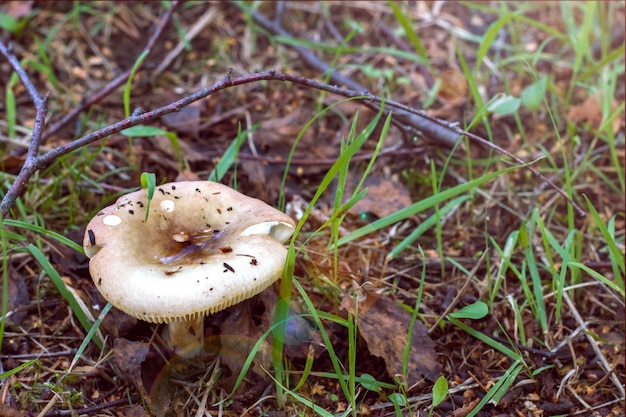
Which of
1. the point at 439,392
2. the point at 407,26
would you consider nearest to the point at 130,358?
the point at 439,392

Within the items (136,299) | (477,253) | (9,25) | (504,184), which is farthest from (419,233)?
(9,25)

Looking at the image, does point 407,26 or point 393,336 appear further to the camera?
point 407,26

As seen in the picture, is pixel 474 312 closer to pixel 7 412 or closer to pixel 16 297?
pixel 7 412

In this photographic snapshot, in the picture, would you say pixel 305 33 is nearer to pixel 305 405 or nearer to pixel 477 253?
pixel 477 253

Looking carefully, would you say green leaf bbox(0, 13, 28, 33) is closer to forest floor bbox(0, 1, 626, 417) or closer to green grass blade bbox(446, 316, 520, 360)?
forest floor bbox(0, 1, 626, 417)

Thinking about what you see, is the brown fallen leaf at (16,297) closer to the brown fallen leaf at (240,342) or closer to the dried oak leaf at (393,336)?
the brown fallen leaf at (240,342)

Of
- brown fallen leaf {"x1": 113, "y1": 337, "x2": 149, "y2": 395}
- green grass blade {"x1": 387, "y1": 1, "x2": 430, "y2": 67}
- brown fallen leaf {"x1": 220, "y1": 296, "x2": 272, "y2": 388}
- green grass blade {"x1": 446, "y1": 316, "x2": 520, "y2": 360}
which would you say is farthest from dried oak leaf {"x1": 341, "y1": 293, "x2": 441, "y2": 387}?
green grass blade {"x1": 387, "y1": 1, "x2": 430, "y2": 67}
